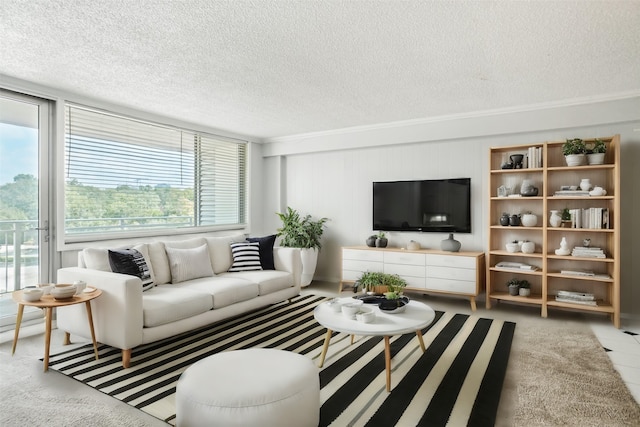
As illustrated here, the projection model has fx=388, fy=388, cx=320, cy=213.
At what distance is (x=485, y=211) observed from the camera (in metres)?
4.90

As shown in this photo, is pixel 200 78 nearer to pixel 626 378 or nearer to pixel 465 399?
pixel 465 399

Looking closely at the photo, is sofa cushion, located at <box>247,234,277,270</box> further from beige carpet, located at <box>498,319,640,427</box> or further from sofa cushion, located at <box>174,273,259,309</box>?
beige carpet, located at <box>498,319,640,427</box>

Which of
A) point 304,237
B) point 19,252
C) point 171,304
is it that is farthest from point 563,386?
point 19,252

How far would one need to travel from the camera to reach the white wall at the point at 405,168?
4.12 m

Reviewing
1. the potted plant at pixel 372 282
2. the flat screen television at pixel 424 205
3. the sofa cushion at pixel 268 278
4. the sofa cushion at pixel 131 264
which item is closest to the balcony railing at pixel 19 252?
the sofa cushion at pixel 131 264

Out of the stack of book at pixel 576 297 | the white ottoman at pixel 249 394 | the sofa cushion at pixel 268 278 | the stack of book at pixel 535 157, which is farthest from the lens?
the stack of book at pixel 535 157

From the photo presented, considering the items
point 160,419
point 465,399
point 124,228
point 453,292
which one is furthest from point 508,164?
point 124,228

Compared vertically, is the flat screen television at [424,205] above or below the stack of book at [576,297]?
above

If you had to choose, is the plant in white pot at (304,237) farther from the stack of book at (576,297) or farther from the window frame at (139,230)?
the stack of book at (576,297)

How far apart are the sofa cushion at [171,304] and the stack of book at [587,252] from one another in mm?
3787

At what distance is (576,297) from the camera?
4105 millimetres

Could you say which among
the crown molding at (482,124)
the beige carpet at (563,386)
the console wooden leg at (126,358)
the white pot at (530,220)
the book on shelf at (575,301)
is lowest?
the beige carpet at (563,386)

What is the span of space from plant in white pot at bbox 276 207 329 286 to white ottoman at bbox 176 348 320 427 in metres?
3.60

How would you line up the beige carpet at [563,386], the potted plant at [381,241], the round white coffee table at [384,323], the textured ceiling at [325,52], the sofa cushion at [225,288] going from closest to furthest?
the beige carpet at [563,386]
the textured ceiling at [325,52]
the round white coffee table at [384,323]
the sofa cushion at [225,288]
the potted plant at [381,241]
